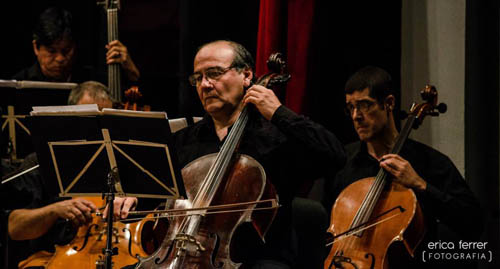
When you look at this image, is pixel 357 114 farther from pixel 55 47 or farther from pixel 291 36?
pixel 55 47

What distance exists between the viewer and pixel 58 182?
95.4 inches

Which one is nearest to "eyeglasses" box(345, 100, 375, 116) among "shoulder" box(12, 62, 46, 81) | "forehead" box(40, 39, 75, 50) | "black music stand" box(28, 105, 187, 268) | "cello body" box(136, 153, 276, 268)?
"cello body" box(136, 153, 276, 268)

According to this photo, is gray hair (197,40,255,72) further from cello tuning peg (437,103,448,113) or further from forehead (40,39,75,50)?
forehead (40,39,75,50)

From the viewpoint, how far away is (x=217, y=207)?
2.38 m

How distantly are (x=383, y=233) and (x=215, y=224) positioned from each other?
74cm

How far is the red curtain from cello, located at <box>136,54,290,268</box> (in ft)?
3.08

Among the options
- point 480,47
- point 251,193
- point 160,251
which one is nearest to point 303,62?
point 480,47

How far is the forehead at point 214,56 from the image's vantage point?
282cm

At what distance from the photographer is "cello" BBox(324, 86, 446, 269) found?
8.80ft

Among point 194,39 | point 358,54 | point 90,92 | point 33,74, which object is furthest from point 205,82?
point 33,74

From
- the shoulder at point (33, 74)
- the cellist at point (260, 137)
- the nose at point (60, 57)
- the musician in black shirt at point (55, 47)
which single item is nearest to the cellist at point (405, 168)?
the cellist at point (260, 137)

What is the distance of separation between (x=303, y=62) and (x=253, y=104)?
98cm

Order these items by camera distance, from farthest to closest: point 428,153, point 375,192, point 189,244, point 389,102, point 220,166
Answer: point 389,102, point 428,153, point 375,192, point 220,166, point 189,244

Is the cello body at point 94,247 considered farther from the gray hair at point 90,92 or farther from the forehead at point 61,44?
the forehead at point 61,44
